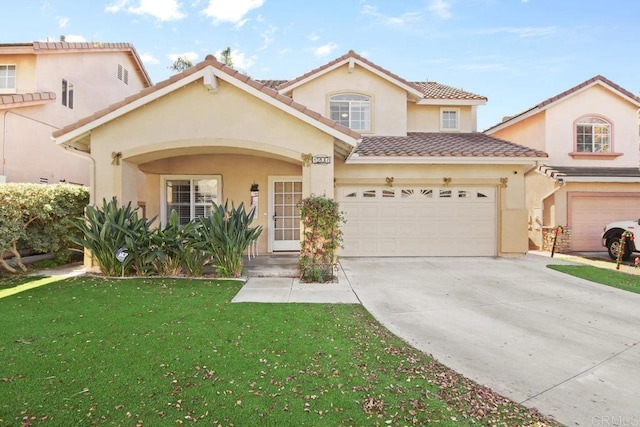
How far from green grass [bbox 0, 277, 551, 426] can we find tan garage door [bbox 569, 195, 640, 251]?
12585 mm

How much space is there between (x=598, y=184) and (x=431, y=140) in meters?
7.39

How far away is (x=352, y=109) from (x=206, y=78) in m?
6.58

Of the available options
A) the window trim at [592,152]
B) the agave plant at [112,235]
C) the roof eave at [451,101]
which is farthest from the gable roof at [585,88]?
the agave plant at [112,235]

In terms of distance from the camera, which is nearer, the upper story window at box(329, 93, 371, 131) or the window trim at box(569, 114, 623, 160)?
the upper story window at box(329, 93, 371, 131)

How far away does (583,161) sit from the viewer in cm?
1466

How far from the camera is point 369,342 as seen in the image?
4.33 metres

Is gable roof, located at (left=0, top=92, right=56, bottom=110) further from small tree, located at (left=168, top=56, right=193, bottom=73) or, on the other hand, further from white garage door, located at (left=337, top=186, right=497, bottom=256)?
small tree, located at (left=168, top=56, right=193, bottom=73)

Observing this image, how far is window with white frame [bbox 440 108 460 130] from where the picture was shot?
1391cm

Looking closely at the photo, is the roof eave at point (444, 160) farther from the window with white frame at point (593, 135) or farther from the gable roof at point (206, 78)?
the window with white frame at point (593, 135)

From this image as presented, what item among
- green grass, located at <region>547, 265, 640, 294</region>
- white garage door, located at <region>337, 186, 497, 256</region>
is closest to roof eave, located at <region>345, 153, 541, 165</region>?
white garage door, located at <region>337, 186, 497, 256</region>

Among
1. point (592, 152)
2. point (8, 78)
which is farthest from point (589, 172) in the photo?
point (8, 78)

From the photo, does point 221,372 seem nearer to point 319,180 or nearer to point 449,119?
point 319,180

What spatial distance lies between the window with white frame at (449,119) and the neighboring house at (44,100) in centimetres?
1476

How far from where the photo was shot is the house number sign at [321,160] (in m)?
8.23
